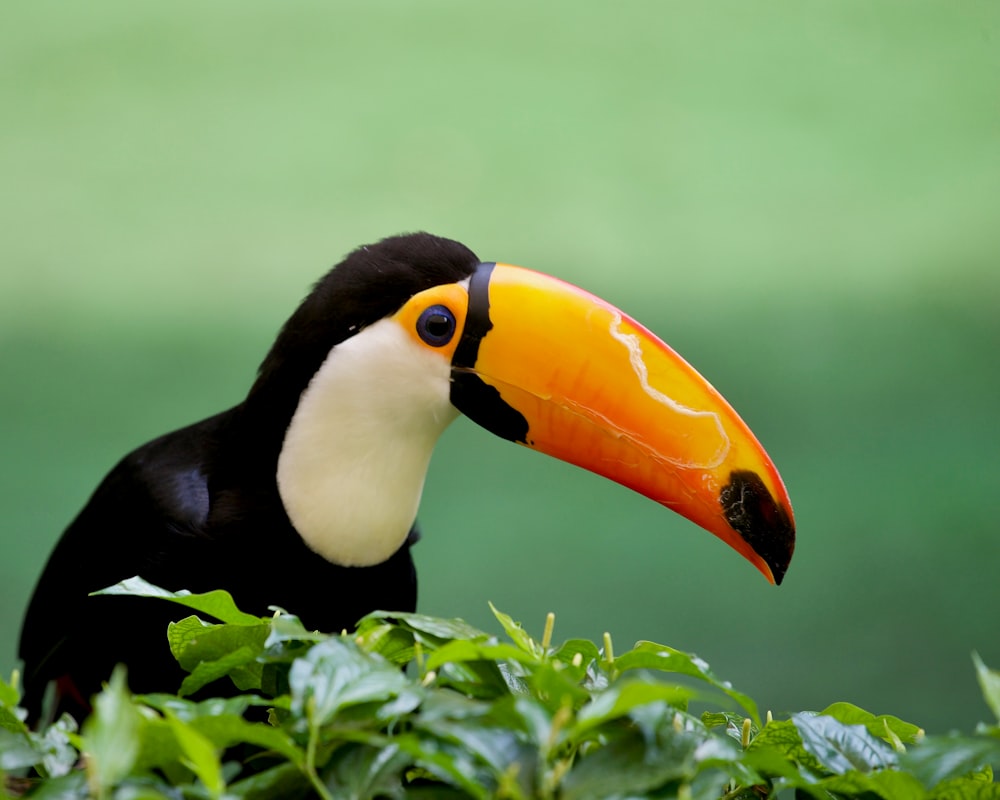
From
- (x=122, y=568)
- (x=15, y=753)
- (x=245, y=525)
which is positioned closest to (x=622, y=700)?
(x=15, y=753)

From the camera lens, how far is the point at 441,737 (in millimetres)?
805

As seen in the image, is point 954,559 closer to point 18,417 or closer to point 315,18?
point 315,18

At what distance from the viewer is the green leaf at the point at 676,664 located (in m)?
0.86

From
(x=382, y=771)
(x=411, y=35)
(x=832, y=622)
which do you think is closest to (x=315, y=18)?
(x=411, y=35)

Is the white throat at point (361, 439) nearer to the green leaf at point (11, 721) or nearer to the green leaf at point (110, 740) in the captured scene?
the green leaf at point (11, 721)

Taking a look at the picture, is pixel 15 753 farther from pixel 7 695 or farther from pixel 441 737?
pixel 441 737

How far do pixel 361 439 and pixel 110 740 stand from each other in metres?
1.10

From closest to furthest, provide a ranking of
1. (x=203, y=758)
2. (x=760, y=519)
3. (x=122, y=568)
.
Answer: (x=203, y=758)
(x=760, y=519)
(x=122, y=568)

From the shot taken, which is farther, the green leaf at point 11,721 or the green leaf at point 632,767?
the green leaf at point 11,721

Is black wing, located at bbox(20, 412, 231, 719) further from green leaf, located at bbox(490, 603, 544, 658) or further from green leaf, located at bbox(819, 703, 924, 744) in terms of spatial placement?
green leaf, located at bbox(819, 703, 924, 744)

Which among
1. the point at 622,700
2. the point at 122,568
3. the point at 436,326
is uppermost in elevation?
the point at 436,326

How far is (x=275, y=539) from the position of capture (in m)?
1.82

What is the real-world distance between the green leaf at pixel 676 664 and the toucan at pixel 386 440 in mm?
688

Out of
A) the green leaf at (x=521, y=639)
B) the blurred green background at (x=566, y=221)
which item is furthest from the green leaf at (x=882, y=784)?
the blurred green background at (x=566, y=221)
